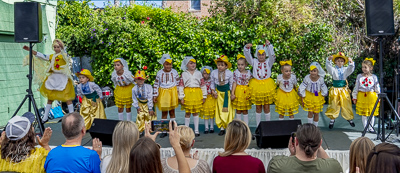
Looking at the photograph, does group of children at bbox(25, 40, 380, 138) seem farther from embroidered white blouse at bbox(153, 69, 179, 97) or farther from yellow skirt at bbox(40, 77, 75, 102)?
yellow skirt at bbox(40, 77, 75, 102)

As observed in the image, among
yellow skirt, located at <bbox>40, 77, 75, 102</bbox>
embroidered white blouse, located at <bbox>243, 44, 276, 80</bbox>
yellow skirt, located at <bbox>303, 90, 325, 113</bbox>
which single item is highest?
embroidered white blouse, located at <bbox>243, 44, 276, 80</bbox>

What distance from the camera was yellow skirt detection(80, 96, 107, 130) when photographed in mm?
6168

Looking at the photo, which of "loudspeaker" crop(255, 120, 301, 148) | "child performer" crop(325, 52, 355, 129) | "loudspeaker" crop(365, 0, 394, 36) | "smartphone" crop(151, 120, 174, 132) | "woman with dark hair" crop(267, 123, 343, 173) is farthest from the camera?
"child performer" crop(325, 52, 355, 129)

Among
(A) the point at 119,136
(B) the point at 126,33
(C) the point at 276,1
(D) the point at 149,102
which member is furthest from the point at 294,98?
(B) the point at 126,33

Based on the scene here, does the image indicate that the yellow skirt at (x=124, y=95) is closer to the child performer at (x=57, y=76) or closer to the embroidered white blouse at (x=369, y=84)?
the child performer at (x=57, y=76)

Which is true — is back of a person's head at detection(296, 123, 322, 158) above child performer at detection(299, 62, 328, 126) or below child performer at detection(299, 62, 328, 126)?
below

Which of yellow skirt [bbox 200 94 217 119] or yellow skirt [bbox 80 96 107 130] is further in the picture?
yellow skirt [bbox 80 96 107 130]

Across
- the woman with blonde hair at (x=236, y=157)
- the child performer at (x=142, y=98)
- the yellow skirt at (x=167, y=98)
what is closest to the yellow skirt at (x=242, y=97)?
the yellow skirt at (x=167, y=98)

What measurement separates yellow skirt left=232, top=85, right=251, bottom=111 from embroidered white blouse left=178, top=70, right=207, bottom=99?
481 millimetres

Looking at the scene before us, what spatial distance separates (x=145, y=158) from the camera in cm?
231

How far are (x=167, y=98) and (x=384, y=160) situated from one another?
4030mm

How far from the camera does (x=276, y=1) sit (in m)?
10.1

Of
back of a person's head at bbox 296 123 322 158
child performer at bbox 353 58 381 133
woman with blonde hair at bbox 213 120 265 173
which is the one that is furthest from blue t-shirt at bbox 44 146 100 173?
child performer at bbox 353 58 381 133

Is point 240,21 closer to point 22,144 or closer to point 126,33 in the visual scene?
point 126,33
